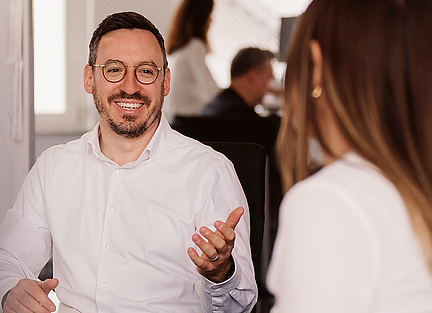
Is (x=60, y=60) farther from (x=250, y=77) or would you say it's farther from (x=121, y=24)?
(x=121, y=24)

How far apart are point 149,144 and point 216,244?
46cm

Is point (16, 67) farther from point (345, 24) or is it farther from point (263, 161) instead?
point (345, 24)

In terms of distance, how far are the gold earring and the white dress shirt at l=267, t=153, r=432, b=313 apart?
110mm

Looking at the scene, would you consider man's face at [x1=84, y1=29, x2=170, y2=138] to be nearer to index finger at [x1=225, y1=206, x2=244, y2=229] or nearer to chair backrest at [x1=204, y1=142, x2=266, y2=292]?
chair backrest at [x1=204, y1=142, x2=266, y2=292]

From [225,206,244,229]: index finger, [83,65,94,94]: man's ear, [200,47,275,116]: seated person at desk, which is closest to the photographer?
[225,206,244,229]: index finger

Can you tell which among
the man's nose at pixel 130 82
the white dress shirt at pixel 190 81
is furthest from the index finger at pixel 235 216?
the white dress shirt at pixel 190 81

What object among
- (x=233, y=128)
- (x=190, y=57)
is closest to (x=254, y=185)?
(x=233, y=128)

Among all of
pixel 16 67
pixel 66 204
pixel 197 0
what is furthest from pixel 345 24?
pixel 197 0

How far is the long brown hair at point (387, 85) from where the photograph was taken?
57cm

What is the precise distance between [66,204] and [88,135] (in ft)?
0.74

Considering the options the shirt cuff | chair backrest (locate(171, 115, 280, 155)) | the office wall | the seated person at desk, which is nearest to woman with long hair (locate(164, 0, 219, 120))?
the seated person at desk

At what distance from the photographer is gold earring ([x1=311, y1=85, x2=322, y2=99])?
62 centimetres

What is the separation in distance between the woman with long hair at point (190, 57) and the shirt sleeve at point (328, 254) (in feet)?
8.32

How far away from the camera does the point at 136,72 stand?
1.43 m
